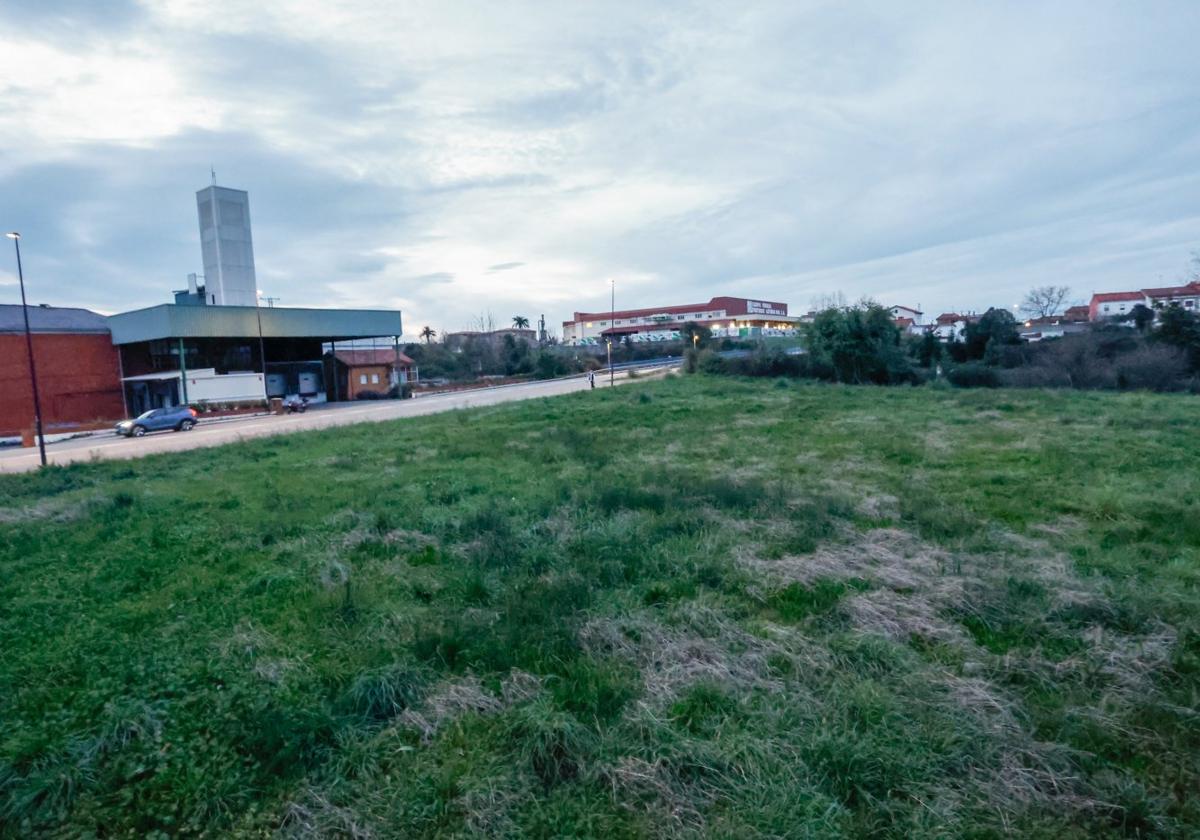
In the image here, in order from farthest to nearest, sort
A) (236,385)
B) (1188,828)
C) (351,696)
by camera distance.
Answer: (236,385)
(351,696)
(1188,828)

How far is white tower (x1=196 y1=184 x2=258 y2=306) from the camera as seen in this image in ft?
133

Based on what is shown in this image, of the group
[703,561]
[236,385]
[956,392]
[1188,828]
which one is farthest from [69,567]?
[236,385]

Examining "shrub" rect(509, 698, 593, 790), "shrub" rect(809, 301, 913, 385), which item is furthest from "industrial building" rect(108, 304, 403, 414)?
"shrub" rect(509, 698, 593, 790)

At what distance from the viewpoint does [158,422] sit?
28375 mm

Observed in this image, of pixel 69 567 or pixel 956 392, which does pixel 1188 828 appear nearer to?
pixel 69 567

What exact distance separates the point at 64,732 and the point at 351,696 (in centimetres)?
170

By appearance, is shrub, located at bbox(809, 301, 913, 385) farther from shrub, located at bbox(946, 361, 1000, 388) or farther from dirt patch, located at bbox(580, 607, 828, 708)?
dirt patch, located at bbox(580, 607, 828, 708)

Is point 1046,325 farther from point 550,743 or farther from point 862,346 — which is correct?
point 550,743

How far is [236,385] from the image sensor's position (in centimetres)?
3825

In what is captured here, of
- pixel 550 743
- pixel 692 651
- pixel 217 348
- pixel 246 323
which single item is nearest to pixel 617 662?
pixel 692 651

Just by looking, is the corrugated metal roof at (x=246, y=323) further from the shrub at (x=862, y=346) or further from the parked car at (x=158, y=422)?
the shrub at (x=862, y=346)

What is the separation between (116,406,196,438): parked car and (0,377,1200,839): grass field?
68.6 feet

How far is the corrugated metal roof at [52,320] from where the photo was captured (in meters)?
33.9

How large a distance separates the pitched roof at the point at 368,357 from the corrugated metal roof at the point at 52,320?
1397 cm
